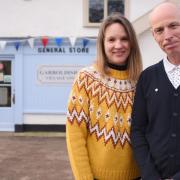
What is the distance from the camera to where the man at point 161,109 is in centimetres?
223

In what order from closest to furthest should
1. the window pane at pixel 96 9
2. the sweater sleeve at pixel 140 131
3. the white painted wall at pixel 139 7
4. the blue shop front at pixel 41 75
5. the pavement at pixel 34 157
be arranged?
1. the sweater sleeve at pixel 140 131
2. the pavement at pixel 34 157
3. the white painted wall at pixel 139 7
4. the blue shop front at pixel 41 75
5. the window pane at pixel 96 9

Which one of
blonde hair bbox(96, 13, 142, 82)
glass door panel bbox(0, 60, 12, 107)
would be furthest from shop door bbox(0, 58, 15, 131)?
blonde hair bbox(96, 13, 142, 82)

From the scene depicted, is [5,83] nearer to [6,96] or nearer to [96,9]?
[6,96]

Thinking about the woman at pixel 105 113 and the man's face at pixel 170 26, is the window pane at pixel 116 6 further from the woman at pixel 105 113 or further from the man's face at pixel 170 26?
the man's face at pixel 170 26

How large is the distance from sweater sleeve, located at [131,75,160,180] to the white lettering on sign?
877cm

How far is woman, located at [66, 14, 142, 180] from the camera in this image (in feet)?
8.09

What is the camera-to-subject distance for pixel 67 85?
1121cm

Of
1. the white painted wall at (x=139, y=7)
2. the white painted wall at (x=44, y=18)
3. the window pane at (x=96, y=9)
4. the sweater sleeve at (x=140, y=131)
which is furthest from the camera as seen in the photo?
the window pane at (x=96, y=9)

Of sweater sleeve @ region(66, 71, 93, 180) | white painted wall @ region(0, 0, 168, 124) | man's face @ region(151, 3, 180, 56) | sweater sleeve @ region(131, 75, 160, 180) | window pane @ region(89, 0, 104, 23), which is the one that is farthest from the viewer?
window pane @ region(89, 0, 104, 23)

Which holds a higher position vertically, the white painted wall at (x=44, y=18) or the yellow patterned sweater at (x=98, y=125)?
the white painted wall at (x=44, y=18)

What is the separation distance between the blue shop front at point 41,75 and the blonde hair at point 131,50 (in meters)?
8.44

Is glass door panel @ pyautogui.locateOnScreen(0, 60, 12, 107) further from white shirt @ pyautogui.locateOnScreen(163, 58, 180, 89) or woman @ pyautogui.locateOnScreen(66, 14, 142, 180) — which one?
white shirt @ pyautogui.locateOnScreen(163, 58, 180, 89)

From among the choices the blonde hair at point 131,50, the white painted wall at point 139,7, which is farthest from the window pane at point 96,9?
the blonde hair at point 131,50

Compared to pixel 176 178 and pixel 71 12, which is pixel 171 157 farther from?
pixel 71 12
